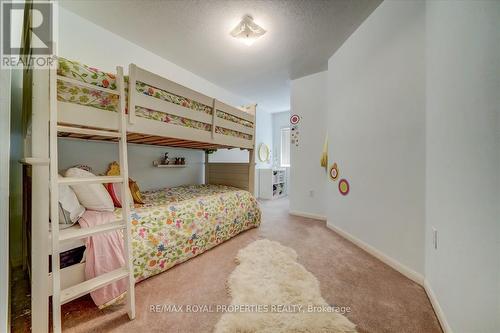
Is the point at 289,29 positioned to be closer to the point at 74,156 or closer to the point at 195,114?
the point at 195,114

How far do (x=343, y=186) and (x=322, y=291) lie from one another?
1.53 m

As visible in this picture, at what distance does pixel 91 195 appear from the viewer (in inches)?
56.8

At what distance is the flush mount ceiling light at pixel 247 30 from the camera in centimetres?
206

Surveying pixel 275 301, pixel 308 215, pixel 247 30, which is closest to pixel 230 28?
pixel 247 30

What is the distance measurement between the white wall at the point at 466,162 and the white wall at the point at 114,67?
3.08 metres

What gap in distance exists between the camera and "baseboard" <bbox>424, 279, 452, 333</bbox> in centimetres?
110

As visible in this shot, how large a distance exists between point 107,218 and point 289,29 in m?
2.66

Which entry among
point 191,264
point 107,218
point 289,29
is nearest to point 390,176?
point 289,29

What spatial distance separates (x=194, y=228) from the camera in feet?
6.34

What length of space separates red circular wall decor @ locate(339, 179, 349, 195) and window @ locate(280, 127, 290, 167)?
3.23 m

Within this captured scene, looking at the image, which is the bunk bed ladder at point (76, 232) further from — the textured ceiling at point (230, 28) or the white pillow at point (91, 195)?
the textured ceiling at point (230, 28)

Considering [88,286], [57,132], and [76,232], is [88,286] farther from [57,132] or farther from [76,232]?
[57,132]

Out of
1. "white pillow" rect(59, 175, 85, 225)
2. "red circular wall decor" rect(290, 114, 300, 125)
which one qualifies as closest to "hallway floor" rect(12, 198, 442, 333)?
"white pillow" rect(59, 175, 85, 225)

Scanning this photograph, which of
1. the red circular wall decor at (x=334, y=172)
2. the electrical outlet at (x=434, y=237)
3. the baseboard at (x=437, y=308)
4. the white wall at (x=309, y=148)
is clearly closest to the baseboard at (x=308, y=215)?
the white wall at (x=309, y=148)
